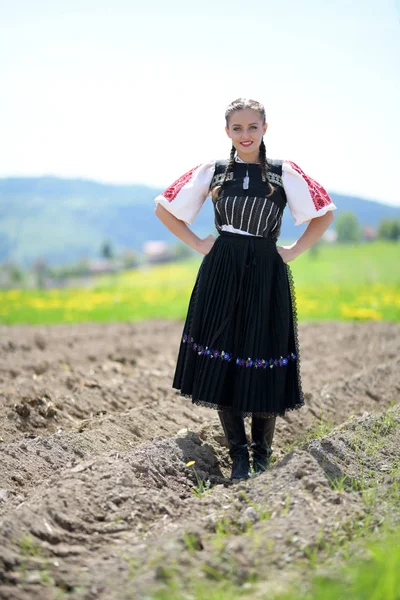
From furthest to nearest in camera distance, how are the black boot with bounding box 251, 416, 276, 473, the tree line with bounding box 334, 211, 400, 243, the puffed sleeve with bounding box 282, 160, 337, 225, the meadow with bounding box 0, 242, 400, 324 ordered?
the tree line with bounding box 334, 211, 400, 243 → the meadow with bounding box 0, 242, 400, 324 → the black boot with bounding box 251, 416, 276, 473 → the puffed sleeve with bounding box 282, 160, 337, 225

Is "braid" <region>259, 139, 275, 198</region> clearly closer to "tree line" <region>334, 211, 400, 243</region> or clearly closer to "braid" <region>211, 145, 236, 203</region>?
"braid" <region>211, 145, 236, 203</region>

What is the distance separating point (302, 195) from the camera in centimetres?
397

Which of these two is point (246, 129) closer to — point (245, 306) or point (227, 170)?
point (227, 170)

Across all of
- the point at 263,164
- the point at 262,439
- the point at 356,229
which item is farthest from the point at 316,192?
the point at 356,229

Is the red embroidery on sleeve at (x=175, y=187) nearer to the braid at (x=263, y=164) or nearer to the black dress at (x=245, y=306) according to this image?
the black dress at (x=245, y=306)

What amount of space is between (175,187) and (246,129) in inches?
18.6

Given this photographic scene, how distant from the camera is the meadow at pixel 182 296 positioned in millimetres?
12289

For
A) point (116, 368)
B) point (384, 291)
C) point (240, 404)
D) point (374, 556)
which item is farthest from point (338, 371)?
point (384, 291)

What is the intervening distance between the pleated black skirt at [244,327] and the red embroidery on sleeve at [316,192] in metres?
0.30

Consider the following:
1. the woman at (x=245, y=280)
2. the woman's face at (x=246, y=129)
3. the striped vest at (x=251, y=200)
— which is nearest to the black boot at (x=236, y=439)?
the woman at (x=245, y=280)

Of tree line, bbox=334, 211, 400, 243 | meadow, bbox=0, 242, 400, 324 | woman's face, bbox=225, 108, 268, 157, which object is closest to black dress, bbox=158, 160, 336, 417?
woman's face, bbox=225, 108, 268, 157

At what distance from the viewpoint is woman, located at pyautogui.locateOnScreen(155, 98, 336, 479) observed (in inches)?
154

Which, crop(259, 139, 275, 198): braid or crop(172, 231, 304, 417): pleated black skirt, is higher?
crop(259, 139, 275, 198): braid

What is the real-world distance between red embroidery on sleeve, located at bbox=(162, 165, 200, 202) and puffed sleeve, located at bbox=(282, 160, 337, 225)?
0.48 m
